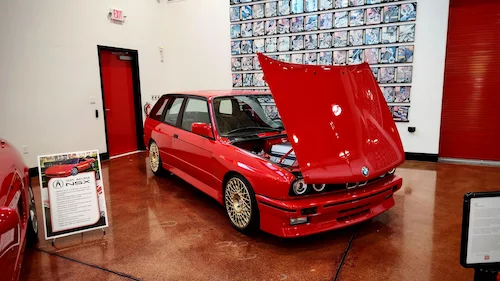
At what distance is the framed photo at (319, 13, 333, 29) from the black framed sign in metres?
5.62

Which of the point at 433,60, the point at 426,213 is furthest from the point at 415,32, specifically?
the point at 426,213

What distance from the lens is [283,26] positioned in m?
6.51

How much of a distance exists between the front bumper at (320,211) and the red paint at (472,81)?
148 inches

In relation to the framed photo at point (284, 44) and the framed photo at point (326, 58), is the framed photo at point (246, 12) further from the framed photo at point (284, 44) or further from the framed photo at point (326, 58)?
the framed photo at point (326, 58)

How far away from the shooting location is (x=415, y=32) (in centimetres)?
553

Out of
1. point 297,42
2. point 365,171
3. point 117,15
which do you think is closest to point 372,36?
point 297,42

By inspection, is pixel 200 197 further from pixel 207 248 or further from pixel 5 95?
pixel 5 95

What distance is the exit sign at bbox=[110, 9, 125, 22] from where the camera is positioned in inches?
249

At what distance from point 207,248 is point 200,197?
1333 mm

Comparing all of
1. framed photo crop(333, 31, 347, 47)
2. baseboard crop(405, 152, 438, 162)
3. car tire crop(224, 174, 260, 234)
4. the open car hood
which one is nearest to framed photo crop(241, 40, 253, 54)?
framed photo crop(333, 31, 347, 47)

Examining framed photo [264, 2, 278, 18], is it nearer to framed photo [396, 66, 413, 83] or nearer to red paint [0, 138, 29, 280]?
framed photo [396, 66, 413, 83]

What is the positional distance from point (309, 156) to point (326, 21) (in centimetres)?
Result: 440

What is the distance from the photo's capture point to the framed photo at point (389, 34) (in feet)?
18.5

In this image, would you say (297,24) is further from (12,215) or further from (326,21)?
(12,215)
